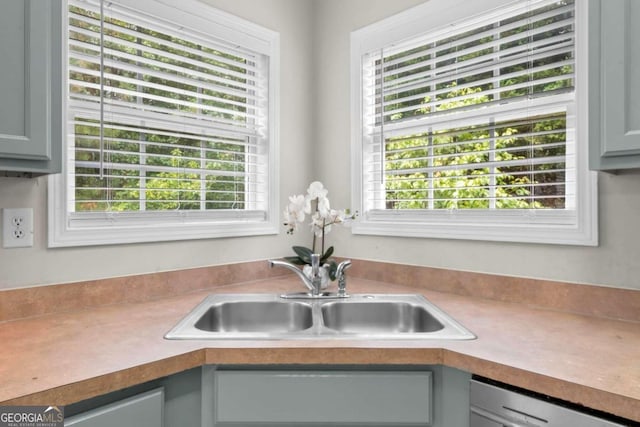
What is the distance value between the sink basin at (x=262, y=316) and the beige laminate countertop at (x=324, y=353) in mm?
230

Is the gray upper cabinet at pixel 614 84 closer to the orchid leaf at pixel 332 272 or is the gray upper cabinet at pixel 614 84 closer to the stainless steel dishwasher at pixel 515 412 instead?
the stainless steel dishwasher at pixel 515 412

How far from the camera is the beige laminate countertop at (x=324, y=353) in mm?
887

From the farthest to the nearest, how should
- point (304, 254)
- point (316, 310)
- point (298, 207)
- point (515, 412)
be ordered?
point (304, 254), point (298, 207), point (316, 310), point (515, 412)

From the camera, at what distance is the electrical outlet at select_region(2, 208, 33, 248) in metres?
1.38

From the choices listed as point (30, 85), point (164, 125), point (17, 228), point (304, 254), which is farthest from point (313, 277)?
point (30, 85)

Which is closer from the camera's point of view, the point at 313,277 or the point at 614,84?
the point at 614,84

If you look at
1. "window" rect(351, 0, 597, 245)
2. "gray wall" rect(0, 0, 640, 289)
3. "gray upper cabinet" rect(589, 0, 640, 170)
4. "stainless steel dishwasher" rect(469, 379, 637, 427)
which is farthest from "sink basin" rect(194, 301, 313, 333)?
"gray upper cabinet" rect(589, 0, 640, 170)

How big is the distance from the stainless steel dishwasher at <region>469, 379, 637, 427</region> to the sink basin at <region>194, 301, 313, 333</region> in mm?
779

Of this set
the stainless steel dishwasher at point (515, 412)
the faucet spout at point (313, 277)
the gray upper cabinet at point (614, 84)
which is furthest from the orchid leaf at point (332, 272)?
the gray upper cabinet at point (614, 84)

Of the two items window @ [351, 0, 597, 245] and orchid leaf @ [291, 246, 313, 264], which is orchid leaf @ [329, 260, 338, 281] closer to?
orchid leaf @ [291, 246, 313, 264]

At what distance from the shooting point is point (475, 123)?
1796 mm

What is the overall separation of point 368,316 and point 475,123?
97 centimetres

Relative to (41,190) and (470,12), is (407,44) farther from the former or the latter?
(41,190)

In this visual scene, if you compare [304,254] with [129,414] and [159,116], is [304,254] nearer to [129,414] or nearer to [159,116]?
[159,116]
